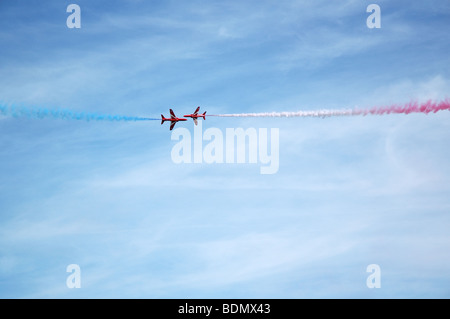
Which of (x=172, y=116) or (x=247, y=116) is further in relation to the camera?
(x=172, y=116)

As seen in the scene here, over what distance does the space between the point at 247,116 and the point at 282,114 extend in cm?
775

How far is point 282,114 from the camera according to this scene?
12112 cm

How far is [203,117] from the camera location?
135500 millimetres

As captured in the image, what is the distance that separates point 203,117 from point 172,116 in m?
6.75

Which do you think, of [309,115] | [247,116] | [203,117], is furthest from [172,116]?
[309,115]

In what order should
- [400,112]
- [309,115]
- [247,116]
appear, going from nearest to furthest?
[400,112], [309,115], [247,116]
